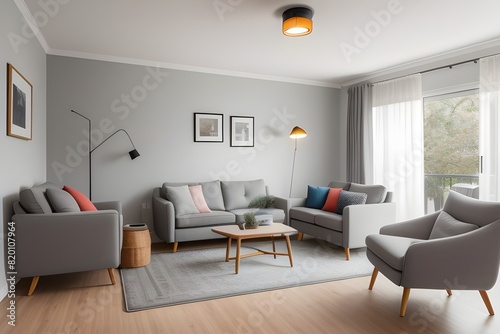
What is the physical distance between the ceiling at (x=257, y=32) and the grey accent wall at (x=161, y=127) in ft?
0.83

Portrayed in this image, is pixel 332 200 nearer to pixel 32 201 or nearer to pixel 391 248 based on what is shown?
pixel 391 248

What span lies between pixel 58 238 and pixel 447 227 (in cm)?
332

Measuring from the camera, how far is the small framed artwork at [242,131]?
228 inches

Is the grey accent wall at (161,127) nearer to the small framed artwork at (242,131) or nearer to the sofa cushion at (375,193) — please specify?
the small framed artwork at (242,131)

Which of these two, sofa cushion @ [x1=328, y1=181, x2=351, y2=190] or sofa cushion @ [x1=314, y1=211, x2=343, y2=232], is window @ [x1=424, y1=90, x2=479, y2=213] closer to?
sofa cushion @ [x1=328, y1=181, x2=351, y2=190]

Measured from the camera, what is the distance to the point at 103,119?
16.3 feet

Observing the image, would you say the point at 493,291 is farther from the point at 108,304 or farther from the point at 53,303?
the point at 53,303

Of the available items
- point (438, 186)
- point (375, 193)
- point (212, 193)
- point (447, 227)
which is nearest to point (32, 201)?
point (212, 193)

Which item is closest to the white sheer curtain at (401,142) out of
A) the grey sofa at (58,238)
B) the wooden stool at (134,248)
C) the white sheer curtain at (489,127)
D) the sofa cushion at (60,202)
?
the white sheer curtain at (489,127)

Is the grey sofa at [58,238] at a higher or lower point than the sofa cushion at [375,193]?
lower

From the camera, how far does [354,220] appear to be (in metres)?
4.33

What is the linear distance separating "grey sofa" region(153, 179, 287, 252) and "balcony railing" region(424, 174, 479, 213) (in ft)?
6.84

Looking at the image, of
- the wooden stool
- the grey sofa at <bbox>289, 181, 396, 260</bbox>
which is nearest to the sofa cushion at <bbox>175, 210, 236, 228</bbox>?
the wooden stool

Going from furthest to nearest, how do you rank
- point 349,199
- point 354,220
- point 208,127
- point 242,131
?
point 242,131 < point 208,127 < point 349,199 < point 354,220
